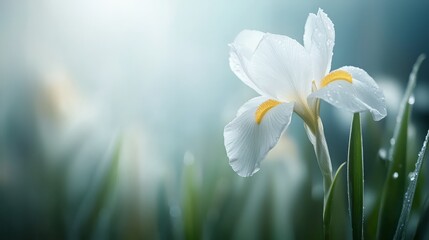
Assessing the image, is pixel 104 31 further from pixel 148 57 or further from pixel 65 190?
pixel 65 190

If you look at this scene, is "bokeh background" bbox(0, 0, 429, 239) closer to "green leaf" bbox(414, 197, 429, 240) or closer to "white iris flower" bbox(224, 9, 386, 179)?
"green leaf" bbox(414, 197, 429, 240)

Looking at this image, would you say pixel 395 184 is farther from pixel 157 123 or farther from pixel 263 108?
pixel 157 123

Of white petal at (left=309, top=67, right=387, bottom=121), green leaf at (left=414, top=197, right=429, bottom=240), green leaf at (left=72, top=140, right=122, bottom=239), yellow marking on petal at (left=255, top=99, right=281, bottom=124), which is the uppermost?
white petal at (left=309, top=67, right=387, bottom=121)

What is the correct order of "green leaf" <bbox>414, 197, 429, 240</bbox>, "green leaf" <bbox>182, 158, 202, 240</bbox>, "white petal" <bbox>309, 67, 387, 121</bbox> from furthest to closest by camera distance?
"green leaf" <bbox>182, 158, 202, 240</bbox> < "green leaf" <bbox>414, 197, 429, 240</bbox> < "white petal" <bbox>309, 67, 387, 121</bbox>

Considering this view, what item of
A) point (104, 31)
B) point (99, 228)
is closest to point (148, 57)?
point (104, 31)

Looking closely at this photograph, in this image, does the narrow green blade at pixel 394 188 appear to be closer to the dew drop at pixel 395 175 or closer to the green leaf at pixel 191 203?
the dew drop at pixel 395 175

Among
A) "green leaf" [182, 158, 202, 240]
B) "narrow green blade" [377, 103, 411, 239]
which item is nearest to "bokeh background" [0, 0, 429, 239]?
"green leaf" [182, 158, 202, 240]

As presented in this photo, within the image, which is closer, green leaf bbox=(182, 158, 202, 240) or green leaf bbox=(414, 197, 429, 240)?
green leaf bbox=(414, 197, 429, 240)
